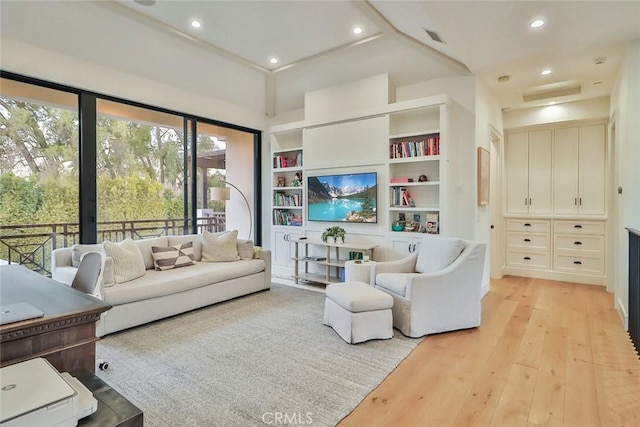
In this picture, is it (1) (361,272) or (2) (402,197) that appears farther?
(2) (402,197)

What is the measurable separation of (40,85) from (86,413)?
398cm

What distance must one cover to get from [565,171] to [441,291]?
373 centimetres

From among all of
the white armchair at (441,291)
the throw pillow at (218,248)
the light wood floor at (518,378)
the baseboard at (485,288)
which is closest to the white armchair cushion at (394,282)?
the white armchair at (441,291)

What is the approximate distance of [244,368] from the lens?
2.45m

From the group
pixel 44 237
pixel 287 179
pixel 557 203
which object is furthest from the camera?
pixel 287 179

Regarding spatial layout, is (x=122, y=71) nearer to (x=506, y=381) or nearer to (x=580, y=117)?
(x=506, y=381)

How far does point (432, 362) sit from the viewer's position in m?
2.58

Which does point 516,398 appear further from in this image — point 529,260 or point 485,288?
point 529,260

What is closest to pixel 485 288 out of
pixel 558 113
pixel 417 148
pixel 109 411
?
pixel 417 148

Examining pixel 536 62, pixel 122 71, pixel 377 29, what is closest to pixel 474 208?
pixel 536 62

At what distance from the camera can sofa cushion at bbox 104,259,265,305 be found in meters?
3.11

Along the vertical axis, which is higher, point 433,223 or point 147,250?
point 433,223

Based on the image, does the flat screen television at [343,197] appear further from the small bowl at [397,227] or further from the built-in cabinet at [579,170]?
the built-in cabinet at [579,170]

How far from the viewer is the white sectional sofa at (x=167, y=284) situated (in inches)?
121
